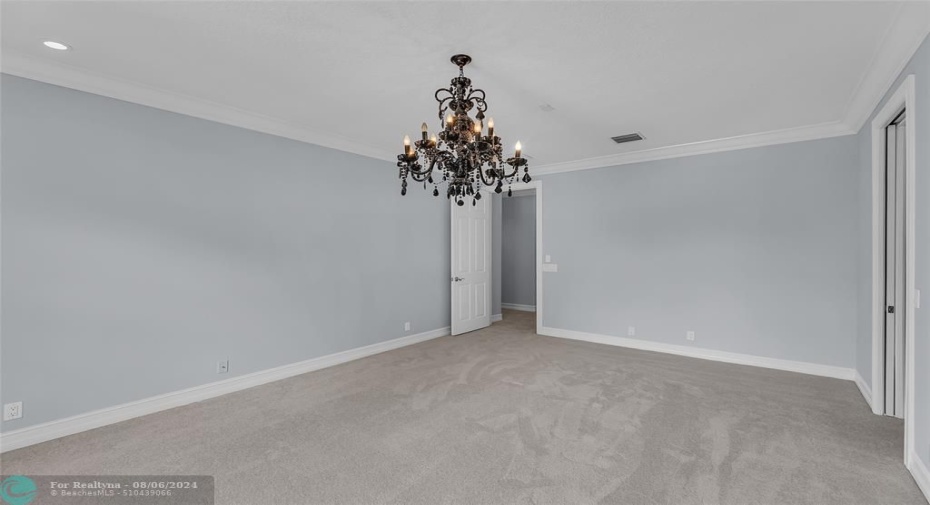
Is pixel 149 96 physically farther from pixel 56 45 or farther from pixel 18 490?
pixel 18 490

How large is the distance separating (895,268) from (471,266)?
15.2 feet

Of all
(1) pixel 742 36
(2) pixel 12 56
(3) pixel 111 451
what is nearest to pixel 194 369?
(3) pixel 111 451

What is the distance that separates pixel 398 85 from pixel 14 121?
8.57 feet

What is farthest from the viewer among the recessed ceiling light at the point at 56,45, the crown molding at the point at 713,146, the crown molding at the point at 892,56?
the crown molding at the point at 713,146

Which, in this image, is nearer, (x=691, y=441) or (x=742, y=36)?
(x=742, y=36)

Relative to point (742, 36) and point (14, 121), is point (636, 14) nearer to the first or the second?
point (742, 36)

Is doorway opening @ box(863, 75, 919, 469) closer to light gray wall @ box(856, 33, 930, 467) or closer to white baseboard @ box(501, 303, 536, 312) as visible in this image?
light gray wall @ box(856, 33, 930, 467)

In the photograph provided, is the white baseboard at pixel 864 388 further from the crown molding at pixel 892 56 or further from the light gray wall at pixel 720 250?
the crown molding at pixel 892 56

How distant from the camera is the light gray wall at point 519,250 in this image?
28.9 feet

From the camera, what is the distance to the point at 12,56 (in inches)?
105

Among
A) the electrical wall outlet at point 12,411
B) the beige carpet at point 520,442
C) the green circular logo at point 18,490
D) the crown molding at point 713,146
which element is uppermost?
the crown molding at point 713,146

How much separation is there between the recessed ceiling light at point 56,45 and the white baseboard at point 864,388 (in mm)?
6522

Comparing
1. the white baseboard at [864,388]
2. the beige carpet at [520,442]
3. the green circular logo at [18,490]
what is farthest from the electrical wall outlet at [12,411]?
the white baseboard at [864,388]

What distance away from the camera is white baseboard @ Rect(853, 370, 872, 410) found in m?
3.43
